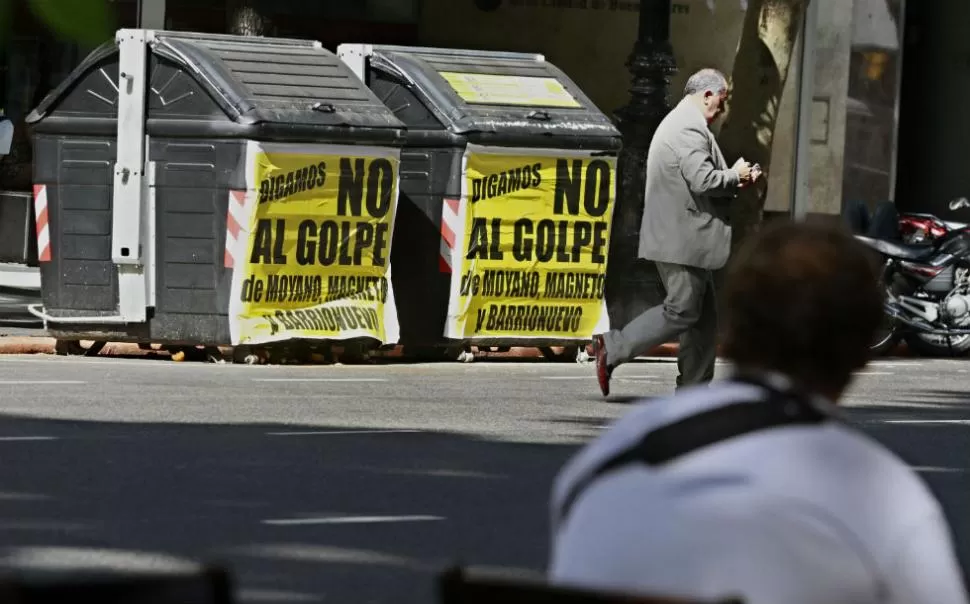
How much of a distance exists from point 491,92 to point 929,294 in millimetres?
4296

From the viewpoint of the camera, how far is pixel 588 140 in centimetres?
1562

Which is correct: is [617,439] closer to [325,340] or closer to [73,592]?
[73,592]

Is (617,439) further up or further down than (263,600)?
further up

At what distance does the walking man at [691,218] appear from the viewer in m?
11.4

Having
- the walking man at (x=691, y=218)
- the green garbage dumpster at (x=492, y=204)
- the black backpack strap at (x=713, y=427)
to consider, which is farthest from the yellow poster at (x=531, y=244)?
the black backpack strap at (x=713, y=427)

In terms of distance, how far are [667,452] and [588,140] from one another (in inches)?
527

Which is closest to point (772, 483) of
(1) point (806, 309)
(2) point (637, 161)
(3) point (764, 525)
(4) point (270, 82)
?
(3) point (764, 525)

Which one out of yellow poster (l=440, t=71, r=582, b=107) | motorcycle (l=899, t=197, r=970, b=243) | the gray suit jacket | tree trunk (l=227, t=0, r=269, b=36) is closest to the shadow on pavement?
the gray suit jacket

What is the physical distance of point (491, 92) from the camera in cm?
1573

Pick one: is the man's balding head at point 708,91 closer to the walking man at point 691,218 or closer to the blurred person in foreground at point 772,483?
the walking man at point 691,218

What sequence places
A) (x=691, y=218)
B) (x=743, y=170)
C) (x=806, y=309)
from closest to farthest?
(x=806, y=309) < (x=743, y=170) < (x=691, y=218)

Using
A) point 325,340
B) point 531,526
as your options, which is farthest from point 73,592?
point 325,340

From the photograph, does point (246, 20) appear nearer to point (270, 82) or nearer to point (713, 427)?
point (270, 82)

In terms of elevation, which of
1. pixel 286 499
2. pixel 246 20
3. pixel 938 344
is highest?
pixel 246 20
